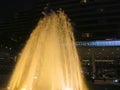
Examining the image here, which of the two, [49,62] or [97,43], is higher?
[97,43]

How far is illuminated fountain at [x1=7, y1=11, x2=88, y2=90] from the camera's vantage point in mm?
16828

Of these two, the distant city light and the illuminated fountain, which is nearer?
the illuminated fountain

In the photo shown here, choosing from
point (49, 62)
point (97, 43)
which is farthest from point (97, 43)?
point (49, 62)

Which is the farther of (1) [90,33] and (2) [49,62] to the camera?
(1) [90,33]

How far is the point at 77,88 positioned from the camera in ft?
55.0

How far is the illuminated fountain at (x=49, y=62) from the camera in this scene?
16.8 m

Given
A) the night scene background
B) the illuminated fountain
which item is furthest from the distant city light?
the illuminated fountain

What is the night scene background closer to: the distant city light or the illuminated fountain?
the distant city light

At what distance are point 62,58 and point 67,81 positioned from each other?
2.23 metres

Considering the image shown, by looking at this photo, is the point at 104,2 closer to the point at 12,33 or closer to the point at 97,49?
the point at 97,49

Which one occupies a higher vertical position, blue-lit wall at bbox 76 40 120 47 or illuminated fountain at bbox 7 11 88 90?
blue-lit wall at bbox 76 40 120 47

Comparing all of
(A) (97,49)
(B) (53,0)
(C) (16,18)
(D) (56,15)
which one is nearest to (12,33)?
(C) (16,18)

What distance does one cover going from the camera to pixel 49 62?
1833cm

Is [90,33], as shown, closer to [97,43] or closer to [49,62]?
[97,43]
